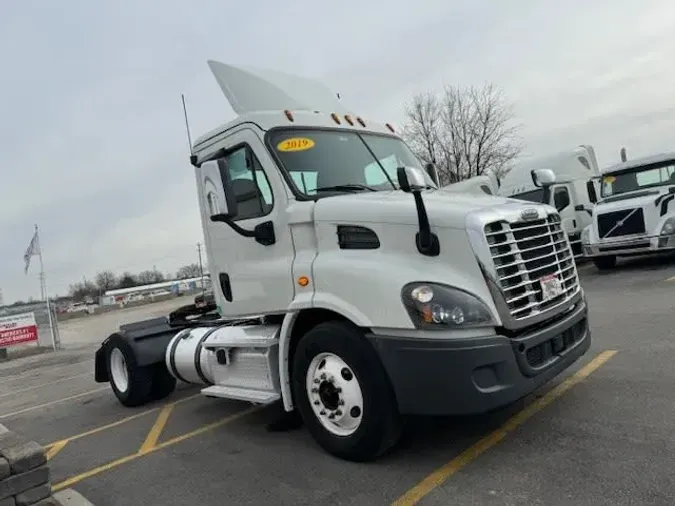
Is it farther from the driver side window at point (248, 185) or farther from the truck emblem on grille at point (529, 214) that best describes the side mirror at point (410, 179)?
the driver side window at point (248, 185)

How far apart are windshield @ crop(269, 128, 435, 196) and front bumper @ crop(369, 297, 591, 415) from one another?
1.49 m

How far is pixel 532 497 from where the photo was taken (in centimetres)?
336

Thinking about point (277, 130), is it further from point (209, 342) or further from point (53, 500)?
point (53, 500)

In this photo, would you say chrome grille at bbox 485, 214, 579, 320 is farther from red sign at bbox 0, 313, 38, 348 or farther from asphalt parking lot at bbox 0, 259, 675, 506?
red sign at bbox 0, 313, 38, 348

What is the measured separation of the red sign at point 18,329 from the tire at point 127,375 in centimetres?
1605

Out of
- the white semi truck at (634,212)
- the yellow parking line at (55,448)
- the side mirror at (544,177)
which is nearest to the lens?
the side mirror at (544,177)

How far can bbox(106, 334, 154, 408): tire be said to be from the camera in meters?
7.22

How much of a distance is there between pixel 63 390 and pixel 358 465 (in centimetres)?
855

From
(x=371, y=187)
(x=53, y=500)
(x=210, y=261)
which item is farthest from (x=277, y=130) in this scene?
(x=53, y=500)

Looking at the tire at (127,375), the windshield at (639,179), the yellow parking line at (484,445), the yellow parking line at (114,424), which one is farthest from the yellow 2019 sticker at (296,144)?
the windshield at (639,179)

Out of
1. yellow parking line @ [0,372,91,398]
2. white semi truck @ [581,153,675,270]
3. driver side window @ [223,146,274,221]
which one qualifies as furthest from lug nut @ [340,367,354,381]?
white semi truck @ [581,153,675,270]

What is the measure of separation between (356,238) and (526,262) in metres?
1.22

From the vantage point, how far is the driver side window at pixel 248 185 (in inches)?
189

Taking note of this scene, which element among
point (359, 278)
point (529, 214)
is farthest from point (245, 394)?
point (529, 214)
